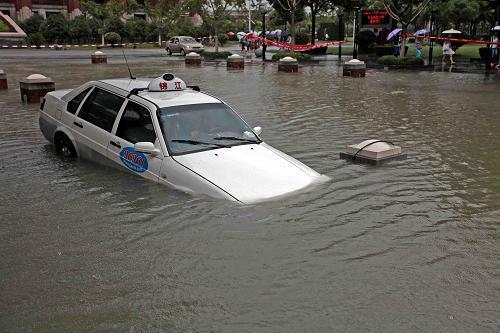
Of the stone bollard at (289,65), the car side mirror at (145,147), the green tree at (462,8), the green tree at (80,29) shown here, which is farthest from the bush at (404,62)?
the green tree at (80,29)

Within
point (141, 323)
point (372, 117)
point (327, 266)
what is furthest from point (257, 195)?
point (372, 117)

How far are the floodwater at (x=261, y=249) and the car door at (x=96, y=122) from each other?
312 mm

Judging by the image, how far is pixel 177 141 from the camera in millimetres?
6926

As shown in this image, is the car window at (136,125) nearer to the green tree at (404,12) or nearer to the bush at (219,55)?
the green tree at (404,12)

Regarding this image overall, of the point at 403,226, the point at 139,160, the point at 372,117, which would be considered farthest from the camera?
the point at 372,117

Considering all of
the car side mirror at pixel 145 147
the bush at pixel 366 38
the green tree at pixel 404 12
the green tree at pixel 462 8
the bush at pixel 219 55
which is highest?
the green tree at pixel 462 8

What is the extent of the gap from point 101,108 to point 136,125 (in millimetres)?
1023

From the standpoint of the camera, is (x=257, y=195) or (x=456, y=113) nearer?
(x=257, y=195)

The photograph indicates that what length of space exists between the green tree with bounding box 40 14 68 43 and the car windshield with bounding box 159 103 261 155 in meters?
55.2

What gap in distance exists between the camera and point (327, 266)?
5.06 meters

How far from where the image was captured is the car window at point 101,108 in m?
7.73

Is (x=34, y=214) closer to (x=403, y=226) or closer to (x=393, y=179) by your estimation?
(x=403, y=226)

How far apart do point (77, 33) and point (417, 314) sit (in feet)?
197

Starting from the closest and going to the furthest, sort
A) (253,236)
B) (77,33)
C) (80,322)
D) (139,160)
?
(80,322)
(253,236)
(139,160)
(77,33)
